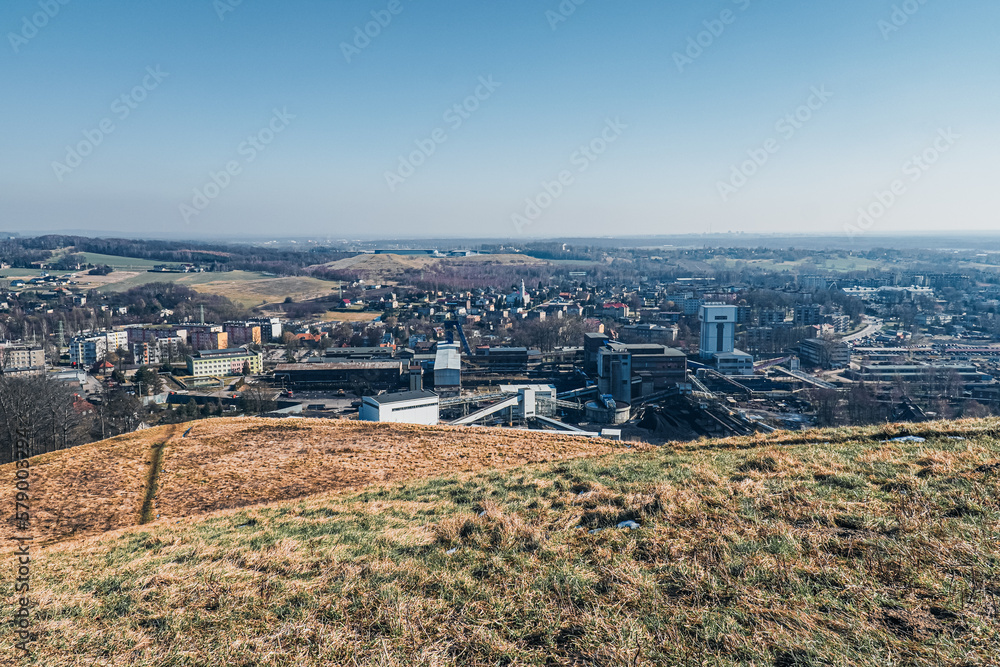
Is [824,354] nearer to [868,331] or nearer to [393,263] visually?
[868,331]

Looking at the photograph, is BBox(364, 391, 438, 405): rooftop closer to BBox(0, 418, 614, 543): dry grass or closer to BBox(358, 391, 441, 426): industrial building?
BBox(358, 391, 441, 426): industrial building

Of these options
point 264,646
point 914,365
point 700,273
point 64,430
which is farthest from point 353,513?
point 700,273

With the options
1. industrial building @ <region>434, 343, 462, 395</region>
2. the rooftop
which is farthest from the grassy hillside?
industrial building @ <region>434, 343, 462, 395</region>

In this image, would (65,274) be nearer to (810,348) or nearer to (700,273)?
(810,348)

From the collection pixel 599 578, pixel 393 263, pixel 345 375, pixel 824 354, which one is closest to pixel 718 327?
pixel 824 354

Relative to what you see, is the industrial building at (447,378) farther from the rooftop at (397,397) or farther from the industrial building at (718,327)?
the industrial building at (718,327)

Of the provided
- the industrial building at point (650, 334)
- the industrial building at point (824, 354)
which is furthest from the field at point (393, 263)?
the industrial building at point (824, 354)
